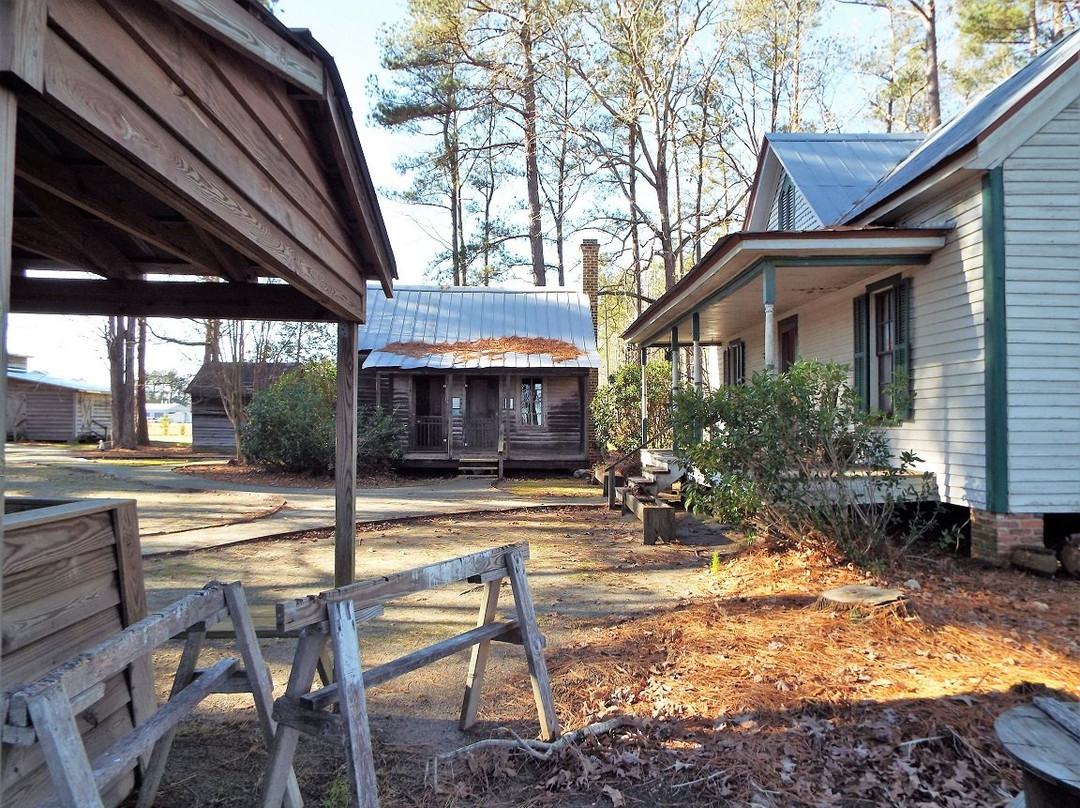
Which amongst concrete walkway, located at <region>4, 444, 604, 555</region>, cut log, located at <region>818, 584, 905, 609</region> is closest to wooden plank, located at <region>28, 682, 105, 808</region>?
cut log, located at <region>818, 584, 905, 609</region>

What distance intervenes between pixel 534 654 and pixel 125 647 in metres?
2.06

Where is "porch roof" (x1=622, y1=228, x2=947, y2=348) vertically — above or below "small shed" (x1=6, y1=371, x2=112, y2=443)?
above

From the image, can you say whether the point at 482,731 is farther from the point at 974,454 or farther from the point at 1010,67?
the point at 1010,67

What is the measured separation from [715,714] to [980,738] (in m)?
1.30

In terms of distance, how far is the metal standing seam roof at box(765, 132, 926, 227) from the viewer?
1227cm

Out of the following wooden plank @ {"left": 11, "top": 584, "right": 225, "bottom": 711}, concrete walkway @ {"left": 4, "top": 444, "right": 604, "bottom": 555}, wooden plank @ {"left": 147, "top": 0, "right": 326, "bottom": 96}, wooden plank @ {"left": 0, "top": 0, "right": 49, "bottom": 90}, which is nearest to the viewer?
wooden plank @ {"left": 0, "top": 0, "right": 49, "bottom": 90}

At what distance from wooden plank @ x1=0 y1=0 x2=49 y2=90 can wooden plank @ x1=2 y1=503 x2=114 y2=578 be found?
1.30 metres

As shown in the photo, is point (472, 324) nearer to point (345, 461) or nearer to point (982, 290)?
point (982, 290)

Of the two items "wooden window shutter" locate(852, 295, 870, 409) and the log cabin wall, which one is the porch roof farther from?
the log cabin wall

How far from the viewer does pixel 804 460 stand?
23.6ft

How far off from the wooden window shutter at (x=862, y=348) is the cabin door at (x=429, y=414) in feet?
38.6

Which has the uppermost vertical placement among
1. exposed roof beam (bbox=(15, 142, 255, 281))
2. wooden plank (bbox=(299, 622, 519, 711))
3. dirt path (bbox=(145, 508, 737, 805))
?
exposed roof beam (bbox=(15, 142, 255, 281))

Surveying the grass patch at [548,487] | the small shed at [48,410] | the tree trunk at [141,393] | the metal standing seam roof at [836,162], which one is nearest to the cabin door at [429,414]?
the grass patch at [548,487]

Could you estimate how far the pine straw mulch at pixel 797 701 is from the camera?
329 centimetres
